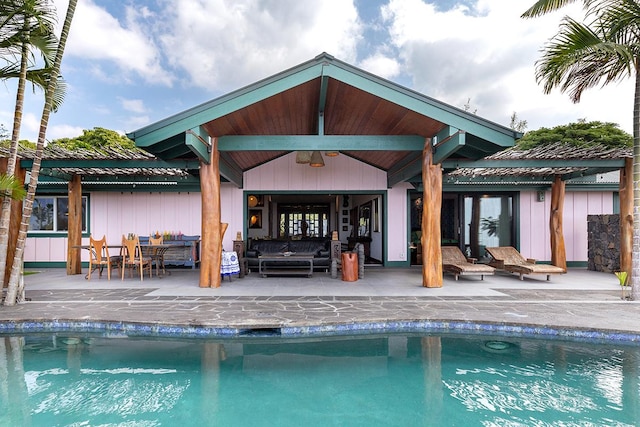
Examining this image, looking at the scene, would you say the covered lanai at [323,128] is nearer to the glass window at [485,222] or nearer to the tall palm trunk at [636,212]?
the tall palm trunk at [636,212]

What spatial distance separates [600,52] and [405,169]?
13.7 ft

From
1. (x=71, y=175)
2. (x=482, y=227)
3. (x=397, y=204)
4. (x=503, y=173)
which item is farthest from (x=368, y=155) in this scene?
(x=71, y=175)

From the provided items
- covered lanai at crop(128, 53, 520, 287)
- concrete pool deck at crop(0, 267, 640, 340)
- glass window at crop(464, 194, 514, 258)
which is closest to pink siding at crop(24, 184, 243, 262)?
concrete pool deck at crop(0, 267, 640, 340)

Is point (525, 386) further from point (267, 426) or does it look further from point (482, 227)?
point (482, 227)

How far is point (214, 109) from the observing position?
5641mm

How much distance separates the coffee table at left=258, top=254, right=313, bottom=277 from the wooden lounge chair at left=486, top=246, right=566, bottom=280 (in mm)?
4805

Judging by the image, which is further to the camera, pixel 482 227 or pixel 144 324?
pixel 482 227

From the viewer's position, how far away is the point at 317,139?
6.12m

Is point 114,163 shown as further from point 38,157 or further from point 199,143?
point 199,143

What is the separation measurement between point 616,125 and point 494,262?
17124 mm

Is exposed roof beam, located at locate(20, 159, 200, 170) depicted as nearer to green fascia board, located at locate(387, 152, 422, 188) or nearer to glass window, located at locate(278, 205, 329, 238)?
green fascia board, located at locate(387, 152, 422, 188)

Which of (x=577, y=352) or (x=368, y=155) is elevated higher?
(x=368, y=155)

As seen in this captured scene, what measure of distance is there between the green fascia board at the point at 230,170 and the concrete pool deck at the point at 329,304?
2.49 metres

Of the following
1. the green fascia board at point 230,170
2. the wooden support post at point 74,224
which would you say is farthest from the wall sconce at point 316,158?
the wooden support post at point 74,224
